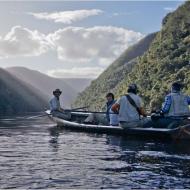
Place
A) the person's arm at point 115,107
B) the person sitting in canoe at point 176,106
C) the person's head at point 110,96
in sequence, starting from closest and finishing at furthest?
1. the person sitting in canoe at point 176,106
2. the person's arm at point 115,107
3. the person's head at point 110,96

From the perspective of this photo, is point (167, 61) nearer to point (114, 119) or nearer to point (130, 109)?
point (114, 119)

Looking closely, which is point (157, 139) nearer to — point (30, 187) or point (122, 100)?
point (122, 100)

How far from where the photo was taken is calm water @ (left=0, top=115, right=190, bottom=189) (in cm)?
1162

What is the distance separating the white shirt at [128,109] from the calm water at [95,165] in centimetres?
151

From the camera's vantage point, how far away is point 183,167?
540 inches

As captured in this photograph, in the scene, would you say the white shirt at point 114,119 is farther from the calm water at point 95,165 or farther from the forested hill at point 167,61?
the forested hill at point 167,61

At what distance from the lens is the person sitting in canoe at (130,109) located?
2112 cm

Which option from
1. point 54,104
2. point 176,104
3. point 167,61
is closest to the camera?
point 176,104

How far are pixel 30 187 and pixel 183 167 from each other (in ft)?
17.0

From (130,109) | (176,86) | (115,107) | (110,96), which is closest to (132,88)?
(130,109)

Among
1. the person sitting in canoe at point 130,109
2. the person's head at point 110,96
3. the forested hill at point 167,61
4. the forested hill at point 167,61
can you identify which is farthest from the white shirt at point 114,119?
the forested hill at point 167,61

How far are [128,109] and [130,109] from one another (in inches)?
4.0

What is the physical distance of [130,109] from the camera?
21.6 metres

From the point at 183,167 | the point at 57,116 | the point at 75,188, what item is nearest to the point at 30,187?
the point at 75,188
